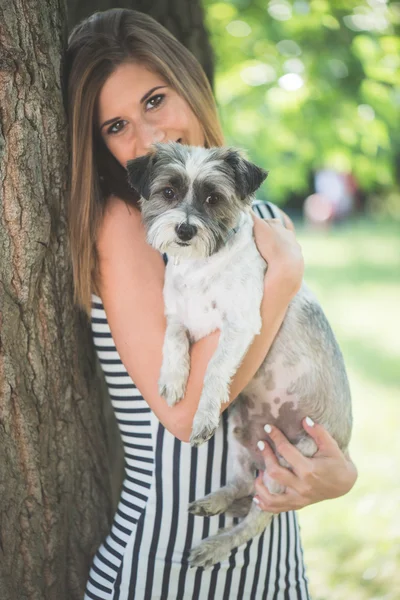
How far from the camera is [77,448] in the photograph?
252cm

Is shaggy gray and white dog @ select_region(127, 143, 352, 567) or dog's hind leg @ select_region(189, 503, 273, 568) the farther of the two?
shaggy gray and white dog @ select_region(127, 143, 352, 567)

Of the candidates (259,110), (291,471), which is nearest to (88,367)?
(291,471)

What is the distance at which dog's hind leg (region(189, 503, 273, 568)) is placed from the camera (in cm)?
228

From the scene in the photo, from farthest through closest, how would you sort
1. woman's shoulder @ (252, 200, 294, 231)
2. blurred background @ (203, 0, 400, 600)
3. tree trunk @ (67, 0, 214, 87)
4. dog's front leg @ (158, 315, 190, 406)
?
blurred background @ (203, 0, 400, 600)
tree trunk @ (67, 0, 214, 87)
woman's shoulder @ (252, 200, 294, 231)
dog's front leg @ (158, 315, 190, 406)

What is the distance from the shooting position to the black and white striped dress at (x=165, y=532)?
2.29 metres

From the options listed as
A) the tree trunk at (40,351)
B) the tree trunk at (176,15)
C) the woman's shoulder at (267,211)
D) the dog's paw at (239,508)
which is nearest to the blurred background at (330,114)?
the tree trunk at (176,15)

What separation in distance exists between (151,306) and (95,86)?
89cm

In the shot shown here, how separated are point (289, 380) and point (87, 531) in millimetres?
1071

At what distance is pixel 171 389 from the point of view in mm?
2379

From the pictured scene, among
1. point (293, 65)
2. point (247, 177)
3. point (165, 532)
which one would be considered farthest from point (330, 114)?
point (165, 532)

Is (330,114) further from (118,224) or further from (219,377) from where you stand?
(219,377)

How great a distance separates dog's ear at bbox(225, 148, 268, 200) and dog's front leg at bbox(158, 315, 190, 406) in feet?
2.01

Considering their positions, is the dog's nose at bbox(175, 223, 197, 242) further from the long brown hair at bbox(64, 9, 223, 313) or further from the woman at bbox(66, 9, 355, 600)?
the long brown hair at bbox(64, 9, 223, 313)

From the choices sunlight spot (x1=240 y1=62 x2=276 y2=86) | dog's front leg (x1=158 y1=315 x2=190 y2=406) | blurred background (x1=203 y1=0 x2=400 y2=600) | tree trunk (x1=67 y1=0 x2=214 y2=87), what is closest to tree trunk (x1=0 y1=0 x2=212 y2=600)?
dog's front leg (x1=158 y1=315 x2=190 y2=406)
